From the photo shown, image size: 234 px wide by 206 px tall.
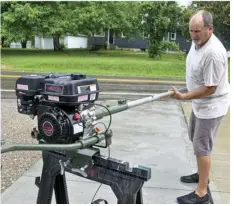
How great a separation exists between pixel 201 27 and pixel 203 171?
1.43 metres

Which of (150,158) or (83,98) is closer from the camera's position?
(83,98)

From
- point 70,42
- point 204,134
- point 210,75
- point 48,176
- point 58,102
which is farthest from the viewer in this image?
point 70,42

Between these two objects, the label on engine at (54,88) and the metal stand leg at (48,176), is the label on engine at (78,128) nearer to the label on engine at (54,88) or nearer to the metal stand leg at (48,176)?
the label on engine at (54,88)

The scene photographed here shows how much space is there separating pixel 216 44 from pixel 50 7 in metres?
23.0

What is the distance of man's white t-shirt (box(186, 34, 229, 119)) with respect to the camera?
3438 mm

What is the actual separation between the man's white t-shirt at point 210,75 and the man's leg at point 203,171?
1.42 ft

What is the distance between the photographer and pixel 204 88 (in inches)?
138

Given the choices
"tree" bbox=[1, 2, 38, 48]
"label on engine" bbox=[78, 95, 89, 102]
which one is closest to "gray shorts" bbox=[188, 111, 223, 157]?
"label on engine" bbox=[78, 95, 89, 102]

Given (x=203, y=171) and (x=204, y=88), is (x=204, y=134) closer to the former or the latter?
(x=203, y=171)

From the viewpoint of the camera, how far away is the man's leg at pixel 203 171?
3.79 meters

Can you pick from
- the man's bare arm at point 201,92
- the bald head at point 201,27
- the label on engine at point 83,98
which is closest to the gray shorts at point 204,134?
the man's bare arm at point 201,92

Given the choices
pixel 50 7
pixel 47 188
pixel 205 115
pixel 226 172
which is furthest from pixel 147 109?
pixel 50 7

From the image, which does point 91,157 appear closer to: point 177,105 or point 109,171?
point 109,171

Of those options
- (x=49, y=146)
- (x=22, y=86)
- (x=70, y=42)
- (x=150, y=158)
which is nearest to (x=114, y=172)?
(x=49, y=146)
